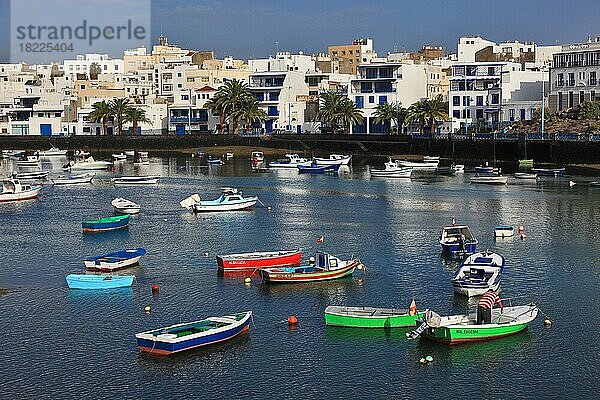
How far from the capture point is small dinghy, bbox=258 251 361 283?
142 feet

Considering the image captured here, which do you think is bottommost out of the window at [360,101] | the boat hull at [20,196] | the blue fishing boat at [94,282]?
the blue fishing boat at [94,282]

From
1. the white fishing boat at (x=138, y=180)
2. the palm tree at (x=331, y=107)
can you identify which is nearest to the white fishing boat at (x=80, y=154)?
the palm tree at (x=331, y=107)

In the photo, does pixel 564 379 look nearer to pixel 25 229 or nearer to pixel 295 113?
pixel 25 229

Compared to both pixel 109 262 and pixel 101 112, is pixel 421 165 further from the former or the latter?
pixel 109 262

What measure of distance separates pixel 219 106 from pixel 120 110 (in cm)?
2132

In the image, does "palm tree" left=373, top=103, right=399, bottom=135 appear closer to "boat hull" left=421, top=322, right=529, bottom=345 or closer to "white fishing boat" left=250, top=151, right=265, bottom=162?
"white fishing boat" left=250, top=151, right=265, bottom=162

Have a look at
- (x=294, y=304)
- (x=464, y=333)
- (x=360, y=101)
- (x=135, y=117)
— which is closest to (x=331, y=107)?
(x=360, y=101)

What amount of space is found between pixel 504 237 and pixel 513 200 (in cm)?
2180

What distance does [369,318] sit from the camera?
35.8 m

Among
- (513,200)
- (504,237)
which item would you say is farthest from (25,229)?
(513,200)

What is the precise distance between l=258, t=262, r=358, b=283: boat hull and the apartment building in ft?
287

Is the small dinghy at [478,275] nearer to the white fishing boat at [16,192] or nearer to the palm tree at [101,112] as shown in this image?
the white fishing boat at [16,192]

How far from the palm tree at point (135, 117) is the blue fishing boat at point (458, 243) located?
121 metres

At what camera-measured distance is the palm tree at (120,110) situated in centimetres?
16638
